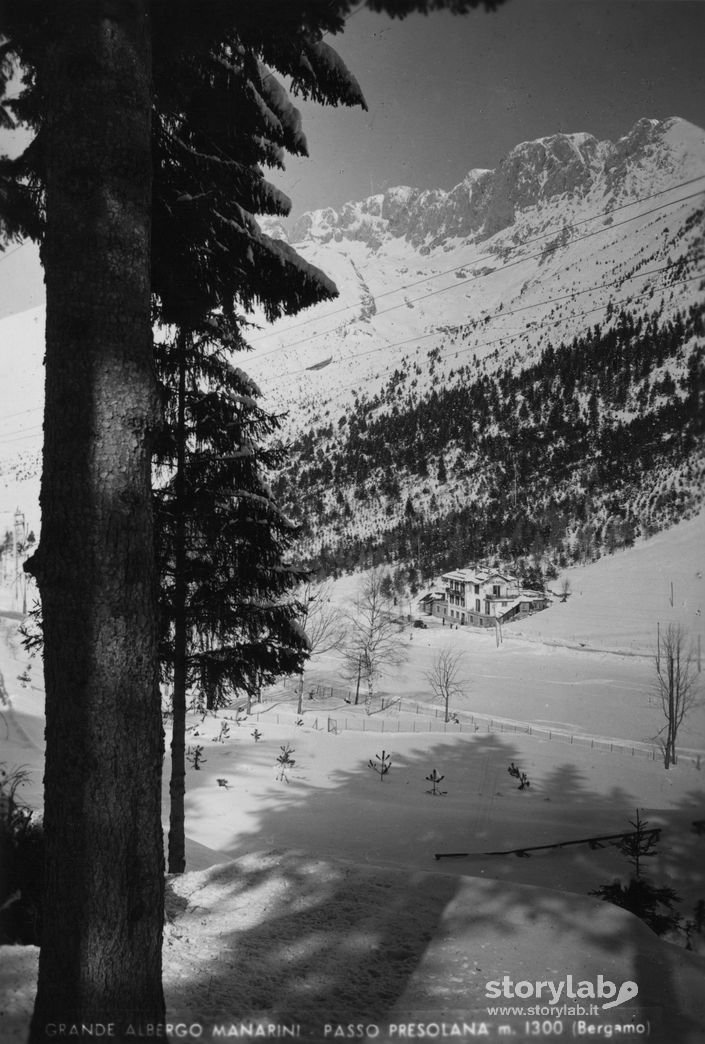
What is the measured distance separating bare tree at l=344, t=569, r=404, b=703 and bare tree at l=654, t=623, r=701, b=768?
13.1m

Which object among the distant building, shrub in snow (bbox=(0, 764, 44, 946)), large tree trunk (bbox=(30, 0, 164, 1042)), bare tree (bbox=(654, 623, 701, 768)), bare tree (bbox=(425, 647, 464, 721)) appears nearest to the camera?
large tree trunk (bbox=(30, 0, 164, 1042))

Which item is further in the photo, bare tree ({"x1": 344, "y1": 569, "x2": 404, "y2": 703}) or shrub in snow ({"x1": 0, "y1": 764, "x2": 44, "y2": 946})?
bare tree ({"x1": 344, "y1": 569, "x2": 404, "y2": 703})

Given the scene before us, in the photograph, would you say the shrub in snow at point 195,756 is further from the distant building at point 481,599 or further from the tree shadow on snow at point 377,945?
the distant building at point 481,599

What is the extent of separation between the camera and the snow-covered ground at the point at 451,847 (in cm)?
217

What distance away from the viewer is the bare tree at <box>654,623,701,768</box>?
10.6 meters

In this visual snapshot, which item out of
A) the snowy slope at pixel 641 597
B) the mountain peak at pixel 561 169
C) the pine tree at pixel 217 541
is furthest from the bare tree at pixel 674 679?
the pine tree at pixel 217 541

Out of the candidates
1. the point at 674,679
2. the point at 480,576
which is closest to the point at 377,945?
the point at 674,679

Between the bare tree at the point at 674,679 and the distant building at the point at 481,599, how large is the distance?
1116cm

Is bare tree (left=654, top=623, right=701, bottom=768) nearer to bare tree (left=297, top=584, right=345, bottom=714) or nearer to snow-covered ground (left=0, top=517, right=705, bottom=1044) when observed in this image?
snow-covered ground (left=0, top=517, right=705, bottom=1044)

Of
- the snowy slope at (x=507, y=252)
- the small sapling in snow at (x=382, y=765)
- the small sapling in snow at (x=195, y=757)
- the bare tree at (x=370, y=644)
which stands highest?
the snowy slope at (x=507, y=252)

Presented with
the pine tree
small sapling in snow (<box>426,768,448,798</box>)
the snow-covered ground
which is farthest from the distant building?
the pine tree

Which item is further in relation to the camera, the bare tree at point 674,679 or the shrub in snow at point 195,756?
the shrub in snow at point 195,756

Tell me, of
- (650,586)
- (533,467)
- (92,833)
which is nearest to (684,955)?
(92,833)

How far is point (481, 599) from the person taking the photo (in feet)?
94.3
